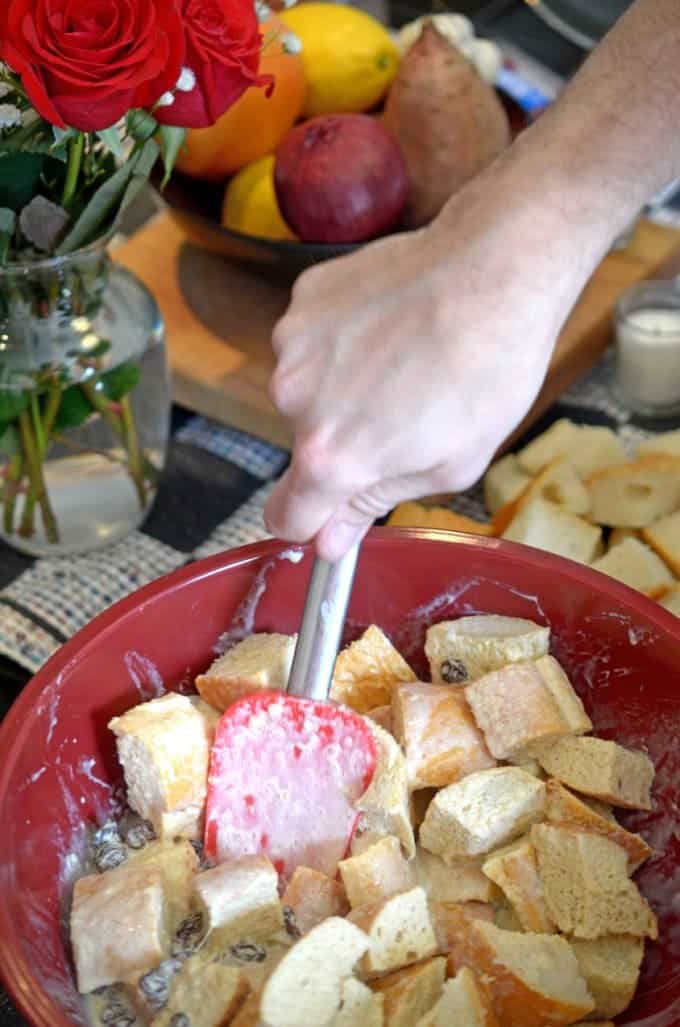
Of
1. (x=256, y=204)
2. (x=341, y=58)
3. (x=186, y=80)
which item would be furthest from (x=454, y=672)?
(x=341, y=58)

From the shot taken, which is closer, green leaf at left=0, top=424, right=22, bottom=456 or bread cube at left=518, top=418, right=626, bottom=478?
green leaf at left=0, top=424, right=22, bottom=456

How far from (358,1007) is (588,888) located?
0.51ft

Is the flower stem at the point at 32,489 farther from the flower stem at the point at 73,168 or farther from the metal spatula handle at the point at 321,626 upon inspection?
the metal spatula handle at the point at 321,626

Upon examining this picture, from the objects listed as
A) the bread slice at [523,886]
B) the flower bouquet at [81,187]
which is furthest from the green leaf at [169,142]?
the bread slice at [523,886]

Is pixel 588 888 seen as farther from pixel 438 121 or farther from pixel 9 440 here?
pixel 438 121

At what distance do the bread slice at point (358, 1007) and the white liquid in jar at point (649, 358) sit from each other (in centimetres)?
77

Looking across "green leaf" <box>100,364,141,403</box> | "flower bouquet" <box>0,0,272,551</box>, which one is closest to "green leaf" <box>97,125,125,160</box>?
"flower bouquet" <box>0,0,272,551</box>

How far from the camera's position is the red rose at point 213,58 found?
2.71 ft

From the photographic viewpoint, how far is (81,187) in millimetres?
915

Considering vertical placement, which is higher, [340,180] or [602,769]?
[340,180]

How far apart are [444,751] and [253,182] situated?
2.30 ft

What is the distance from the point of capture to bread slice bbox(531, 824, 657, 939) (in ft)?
2.39

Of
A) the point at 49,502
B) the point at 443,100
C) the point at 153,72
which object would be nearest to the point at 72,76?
the point at 153,72

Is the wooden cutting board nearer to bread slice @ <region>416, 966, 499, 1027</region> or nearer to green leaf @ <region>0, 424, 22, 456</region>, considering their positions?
green leaf @ <region>0, 424, 22, 456</region>
